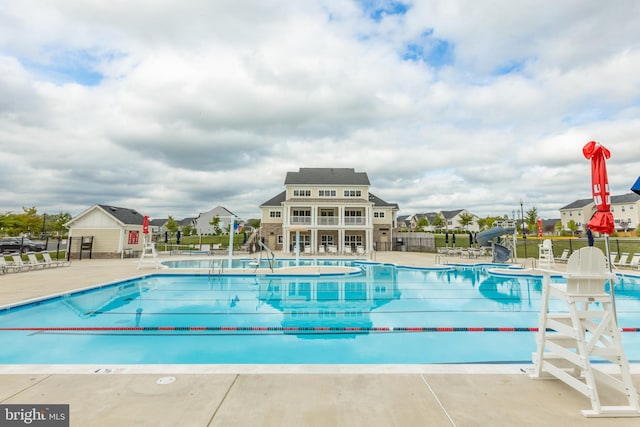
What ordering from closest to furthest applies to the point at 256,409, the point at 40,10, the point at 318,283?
the point at 256,409
the point at 40,10
the point at 318,283

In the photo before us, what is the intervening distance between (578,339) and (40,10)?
1344 centimetres

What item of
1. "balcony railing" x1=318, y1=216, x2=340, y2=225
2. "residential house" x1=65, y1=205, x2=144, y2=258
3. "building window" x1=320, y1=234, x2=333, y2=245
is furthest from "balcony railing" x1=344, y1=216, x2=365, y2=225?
"residential house" x1=65, y1=205, x2=144, y2=258

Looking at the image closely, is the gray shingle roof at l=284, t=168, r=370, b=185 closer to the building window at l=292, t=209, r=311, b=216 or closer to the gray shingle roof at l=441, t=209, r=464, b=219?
the building window at l=292, t=209, r=311, b=216

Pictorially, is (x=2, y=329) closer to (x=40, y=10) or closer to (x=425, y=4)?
(x=40, y=10)

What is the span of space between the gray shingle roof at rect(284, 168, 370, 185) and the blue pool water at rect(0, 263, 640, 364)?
2132 centimetres

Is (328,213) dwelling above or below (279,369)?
above

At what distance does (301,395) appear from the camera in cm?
302

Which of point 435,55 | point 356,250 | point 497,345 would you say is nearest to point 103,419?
point 497,345

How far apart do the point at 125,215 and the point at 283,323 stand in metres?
23.4

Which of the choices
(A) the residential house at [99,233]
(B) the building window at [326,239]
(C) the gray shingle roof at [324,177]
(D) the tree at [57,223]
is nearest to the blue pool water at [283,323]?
(A) the residential house at [99,233]

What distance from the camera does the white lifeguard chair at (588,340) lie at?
278cm

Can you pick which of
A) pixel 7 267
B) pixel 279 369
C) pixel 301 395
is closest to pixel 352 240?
pixel 7 267

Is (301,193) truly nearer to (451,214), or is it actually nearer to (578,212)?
(451,214)

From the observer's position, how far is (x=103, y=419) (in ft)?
8.50
